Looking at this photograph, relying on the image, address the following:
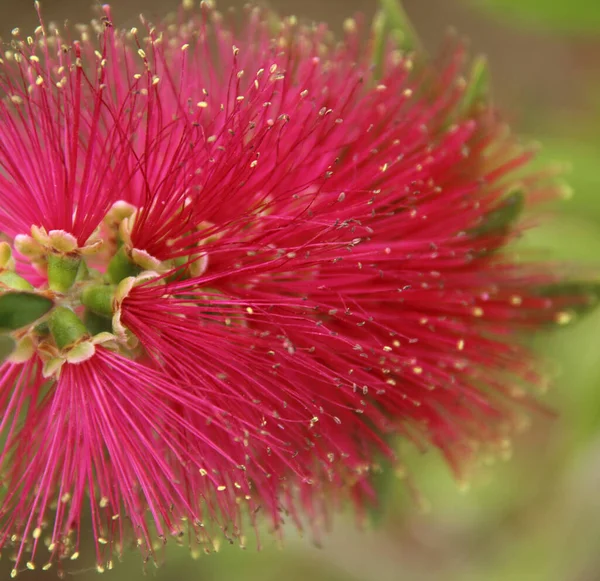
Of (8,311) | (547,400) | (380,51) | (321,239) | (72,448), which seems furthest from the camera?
(547,400)

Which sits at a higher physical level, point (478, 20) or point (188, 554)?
point (478, 20)

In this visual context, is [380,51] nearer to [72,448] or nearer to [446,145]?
[446,145]

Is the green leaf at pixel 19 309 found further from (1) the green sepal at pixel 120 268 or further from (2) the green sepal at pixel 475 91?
(2) the green sepal at pixel 475 91

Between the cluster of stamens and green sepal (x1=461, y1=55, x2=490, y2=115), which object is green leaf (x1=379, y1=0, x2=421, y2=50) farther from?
the cluster of stamens

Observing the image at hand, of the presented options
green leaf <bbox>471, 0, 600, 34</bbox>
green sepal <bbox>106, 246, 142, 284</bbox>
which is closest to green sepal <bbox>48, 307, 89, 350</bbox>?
green sepal <bbox>106, 246, 142, 284</bbox>

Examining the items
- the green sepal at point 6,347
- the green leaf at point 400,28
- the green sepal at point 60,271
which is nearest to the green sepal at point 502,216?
the green leaf at point 400,28

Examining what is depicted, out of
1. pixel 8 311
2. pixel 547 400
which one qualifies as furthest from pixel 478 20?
pixel 8 311

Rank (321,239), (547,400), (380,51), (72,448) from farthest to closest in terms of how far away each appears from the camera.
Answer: (547,400)
(380,51)
(72,448)
(321,239)
